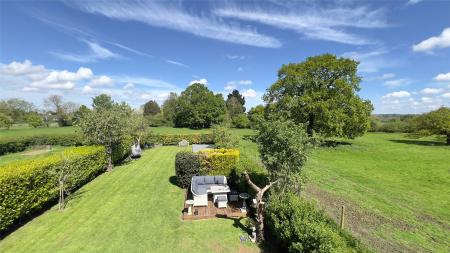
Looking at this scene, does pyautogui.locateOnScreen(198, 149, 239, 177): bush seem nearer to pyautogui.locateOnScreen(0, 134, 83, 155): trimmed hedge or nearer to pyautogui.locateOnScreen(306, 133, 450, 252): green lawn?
pyautogui.locateOnScreen(306, 133, 450, 252): green lawn

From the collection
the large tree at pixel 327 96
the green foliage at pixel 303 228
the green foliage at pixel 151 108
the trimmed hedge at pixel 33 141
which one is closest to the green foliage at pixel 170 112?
the green foliage at pixel 151 108

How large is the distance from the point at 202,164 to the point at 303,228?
9.09 m

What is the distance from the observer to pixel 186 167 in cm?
1460

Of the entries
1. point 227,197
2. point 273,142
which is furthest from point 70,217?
point 273,142

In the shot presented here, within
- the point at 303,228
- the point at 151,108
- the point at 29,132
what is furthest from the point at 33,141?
the point at 151,108

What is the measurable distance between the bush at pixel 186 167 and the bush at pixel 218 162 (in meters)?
0.37

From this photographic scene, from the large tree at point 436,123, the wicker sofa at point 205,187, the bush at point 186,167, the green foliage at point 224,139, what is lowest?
the wicker sofa at point 205,187

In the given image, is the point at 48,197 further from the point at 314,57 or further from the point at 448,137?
the point at 448,137

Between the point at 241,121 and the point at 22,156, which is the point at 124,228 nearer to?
the point at 22,156

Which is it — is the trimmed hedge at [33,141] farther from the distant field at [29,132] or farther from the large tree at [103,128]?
the large tree at [103,128]

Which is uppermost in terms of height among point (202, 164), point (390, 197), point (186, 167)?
point (202, 164)

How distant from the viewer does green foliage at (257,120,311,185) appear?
9.43 m

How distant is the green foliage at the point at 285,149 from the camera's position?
9.43m

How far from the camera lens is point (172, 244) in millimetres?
8547
